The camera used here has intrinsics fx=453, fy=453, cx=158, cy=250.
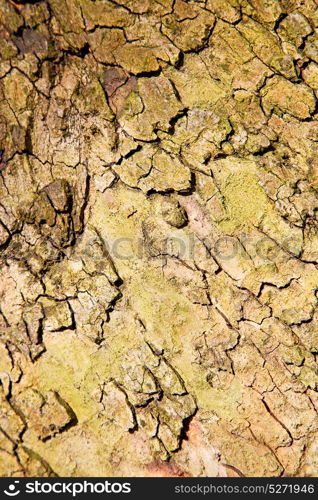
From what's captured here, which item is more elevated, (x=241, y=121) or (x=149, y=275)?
(x=241, y=121)

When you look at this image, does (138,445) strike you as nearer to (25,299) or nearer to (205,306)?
(205,306)

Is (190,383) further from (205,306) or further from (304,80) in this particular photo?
(304,80)
